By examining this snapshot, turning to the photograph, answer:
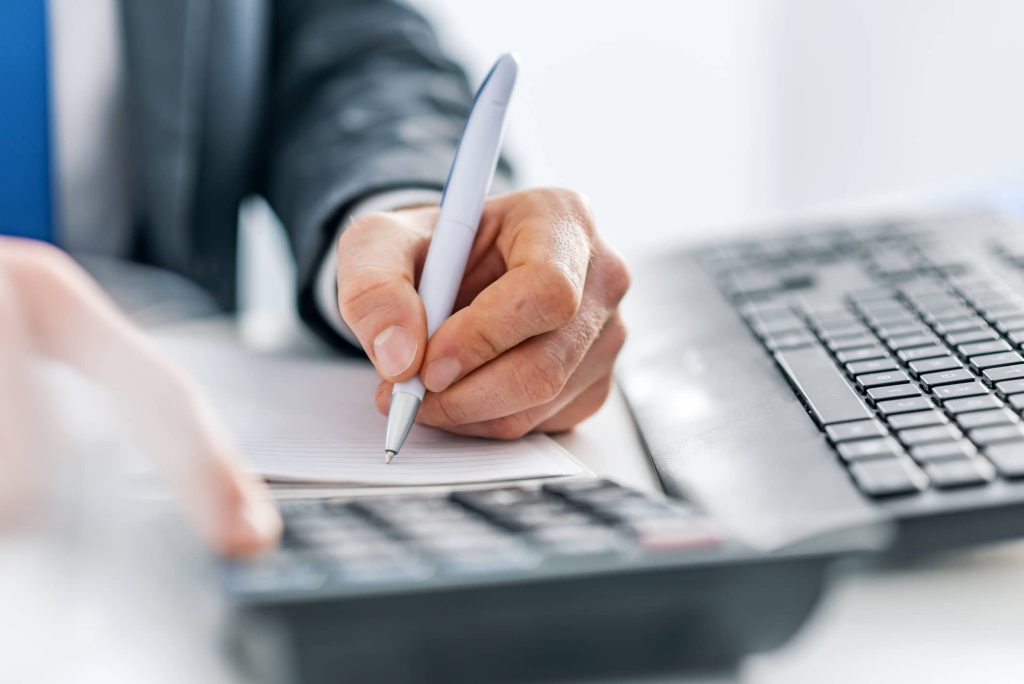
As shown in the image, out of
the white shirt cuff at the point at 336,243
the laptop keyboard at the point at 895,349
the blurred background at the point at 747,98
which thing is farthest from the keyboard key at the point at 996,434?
the blurred background at the point at 747,98

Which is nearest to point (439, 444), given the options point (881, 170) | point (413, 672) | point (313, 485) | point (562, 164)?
point (313, 485)

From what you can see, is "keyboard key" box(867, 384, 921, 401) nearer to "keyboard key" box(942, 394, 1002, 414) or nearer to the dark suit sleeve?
"keyboard key" box(942, 394, 1002, 414)

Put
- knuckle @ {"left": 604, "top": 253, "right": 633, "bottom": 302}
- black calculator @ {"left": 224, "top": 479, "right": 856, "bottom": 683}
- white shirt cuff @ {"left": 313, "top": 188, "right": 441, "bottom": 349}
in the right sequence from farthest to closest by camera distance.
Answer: white shirt cuff @ {"left": 313, "top": 188, "right": 441, "bottom": 349} < knuckle @ {"left": 604, "top": 253, "right": 633, "bottom": 302} < black calculator @ {"left": 224, "top": 479, "right": 856, "bottom": 683}

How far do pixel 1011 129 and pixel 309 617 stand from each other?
5.21 ft

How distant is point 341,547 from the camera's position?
0.26 m

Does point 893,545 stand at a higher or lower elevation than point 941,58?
higher

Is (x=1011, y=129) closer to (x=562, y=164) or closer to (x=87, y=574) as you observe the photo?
(x=562, y=164)

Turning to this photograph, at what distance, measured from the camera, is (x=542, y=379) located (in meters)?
0.40

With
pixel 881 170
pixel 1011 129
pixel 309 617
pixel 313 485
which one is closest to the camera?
pixel 309 617

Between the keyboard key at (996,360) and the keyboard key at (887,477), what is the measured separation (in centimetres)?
10

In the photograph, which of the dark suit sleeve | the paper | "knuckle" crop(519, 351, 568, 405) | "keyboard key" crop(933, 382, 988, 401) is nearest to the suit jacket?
the dark suit sleeve

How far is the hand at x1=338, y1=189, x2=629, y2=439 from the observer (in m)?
0.39

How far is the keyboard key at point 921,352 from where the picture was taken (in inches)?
15.5

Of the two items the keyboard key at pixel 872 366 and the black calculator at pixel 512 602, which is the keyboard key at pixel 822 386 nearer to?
the keyboard key at pixel 872 366
